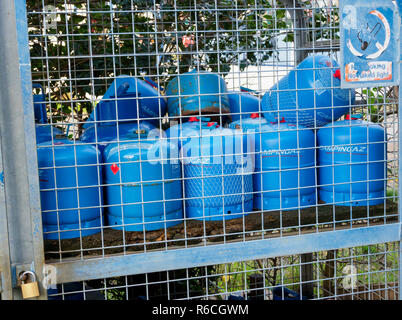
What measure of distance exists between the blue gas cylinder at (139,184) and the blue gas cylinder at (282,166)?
0.42m

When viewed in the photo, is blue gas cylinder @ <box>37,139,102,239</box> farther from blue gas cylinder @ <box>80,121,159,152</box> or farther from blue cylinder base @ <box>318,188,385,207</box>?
blue cylinder base @ <box>318,188,385,207</box>

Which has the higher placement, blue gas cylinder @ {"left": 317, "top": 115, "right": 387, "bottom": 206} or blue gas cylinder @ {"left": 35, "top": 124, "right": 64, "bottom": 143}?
blue gas cylinder @ {"left": 35, "top": 124, "right": 64, "bottom": 143}

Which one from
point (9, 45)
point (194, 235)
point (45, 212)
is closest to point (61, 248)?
point (45, 212)

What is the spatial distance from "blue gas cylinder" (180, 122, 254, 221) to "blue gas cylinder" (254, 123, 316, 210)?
115 millimetres

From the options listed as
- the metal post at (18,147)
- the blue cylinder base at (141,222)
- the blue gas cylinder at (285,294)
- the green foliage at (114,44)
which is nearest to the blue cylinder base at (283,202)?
the blue cylinder base at (141,222)

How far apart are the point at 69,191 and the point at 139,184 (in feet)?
0.91

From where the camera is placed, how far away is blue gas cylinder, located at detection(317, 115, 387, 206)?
206cm

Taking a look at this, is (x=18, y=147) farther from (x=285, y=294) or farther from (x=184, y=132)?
(x=285, y=294)

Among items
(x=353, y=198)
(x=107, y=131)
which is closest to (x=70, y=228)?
(x=107, y=131)

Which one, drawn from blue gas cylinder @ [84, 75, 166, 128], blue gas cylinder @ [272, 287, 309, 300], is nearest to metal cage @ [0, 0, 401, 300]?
blue gas cylinder @ [84, 75, 166, 128]

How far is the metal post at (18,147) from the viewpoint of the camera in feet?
5.02

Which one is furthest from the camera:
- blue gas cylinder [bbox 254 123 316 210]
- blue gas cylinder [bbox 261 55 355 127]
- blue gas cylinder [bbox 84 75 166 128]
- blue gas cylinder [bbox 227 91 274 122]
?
blue gas cylinder [bbox 227 91 274 122]

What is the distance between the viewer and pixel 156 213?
73.6 inches

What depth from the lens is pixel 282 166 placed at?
2.06m
